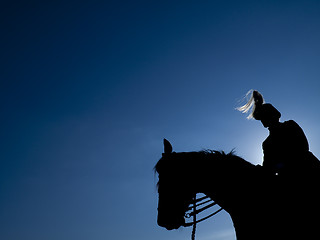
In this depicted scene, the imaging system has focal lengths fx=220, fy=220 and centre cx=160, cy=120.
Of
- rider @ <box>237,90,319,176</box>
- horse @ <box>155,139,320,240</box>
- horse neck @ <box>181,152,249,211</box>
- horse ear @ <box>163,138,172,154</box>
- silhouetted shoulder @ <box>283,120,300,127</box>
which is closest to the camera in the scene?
horse @ <box>155,139,320,240</box>

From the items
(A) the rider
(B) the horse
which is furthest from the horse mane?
(A) the rider

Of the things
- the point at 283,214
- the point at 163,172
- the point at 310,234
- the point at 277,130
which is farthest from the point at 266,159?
the point at 163,172

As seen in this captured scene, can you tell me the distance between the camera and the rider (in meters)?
3.61

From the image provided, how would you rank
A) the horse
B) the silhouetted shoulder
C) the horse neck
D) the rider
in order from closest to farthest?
1. the horse
2. the rider
3. the horse neck
4. the silhouetted shoulder

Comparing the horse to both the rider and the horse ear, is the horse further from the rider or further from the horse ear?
the rider

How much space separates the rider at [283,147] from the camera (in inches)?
142

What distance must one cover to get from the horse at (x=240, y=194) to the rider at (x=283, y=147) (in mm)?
196

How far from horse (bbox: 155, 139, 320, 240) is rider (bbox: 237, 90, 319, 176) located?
0.20m

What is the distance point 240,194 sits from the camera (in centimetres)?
373

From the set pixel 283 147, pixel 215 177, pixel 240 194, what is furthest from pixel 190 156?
pixel 283 147

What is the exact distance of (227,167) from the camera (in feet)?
13.0

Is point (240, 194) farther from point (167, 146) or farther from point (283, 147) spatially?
point (167, 146)

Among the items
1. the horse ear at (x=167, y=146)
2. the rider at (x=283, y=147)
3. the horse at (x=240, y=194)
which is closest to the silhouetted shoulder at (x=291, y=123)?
the rider at (x=283, y=147)

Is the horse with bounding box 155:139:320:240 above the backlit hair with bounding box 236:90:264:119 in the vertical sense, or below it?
below
